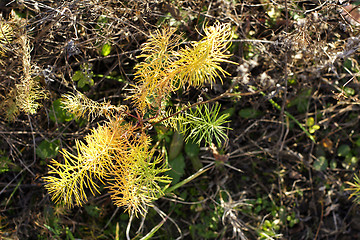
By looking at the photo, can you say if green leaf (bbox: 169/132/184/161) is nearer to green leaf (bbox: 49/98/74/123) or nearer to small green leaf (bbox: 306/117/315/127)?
green leaf (bbox: 49/98/74/123)

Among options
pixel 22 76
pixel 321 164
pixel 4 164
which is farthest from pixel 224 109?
pixel 4 164

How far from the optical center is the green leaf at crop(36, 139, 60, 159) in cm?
162

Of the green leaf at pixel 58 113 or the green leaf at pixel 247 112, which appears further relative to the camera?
the green leaf at pixel 247 112

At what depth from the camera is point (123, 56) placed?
5.66 feet

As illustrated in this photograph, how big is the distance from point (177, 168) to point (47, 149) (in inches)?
26.6

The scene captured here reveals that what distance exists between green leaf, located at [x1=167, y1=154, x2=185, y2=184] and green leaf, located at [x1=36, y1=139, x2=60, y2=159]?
593mm

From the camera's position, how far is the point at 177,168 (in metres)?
1.69

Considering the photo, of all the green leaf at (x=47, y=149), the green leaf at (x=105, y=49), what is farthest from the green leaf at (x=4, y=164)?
the green leaf at (x=105, y=49)

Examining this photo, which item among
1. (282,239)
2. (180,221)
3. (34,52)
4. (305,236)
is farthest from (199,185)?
(34,52)

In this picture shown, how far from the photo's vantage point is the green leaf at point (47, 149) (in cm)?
162

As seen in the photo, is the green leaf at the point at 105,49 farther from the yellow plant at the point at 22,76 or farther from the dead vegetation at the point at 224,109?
the yellow plant at the point at 22,76

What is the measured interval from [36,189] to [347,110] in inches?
72.2

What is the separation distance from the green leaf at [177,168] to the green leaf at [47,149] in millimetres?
593

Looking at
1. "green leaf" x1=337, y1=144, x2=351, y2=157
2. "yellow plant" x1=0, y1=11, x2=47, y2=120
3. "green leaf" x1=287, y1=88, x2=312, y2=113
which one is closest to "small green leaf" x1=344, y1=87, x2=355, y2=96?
"green leaf" x1=287, y1=88, x2=312, y2=113
